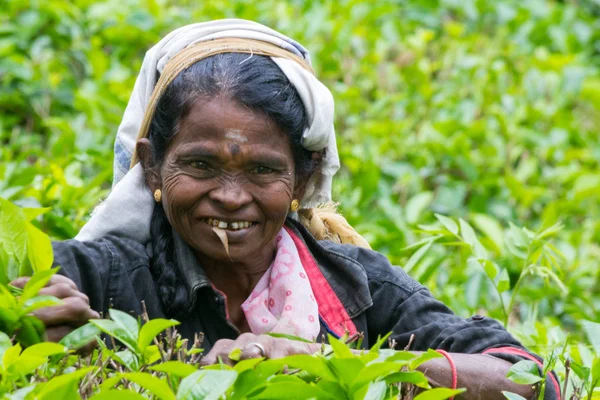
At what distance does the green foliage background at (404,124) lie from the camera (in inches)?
151

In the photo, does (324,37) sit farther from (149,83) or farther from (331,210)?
(149,83)

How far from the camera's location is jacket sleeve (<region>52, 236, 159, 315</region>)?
224cm

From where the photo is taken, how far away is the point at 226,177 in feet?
7.73

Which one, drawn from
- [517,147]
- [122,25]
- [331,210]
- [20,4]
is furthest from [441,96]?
[331,210]

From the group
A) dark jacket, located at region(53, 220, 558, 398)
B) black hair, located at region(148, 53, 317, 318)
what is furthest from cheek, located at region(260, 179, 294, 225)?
dark jacket, located at region(53, 220, 558, 398)

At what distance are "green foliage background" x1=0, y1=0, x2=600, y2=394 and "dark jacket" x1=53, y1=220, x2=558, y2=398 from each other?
536mm

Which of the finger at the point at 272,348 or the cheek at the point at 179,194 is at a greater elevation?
the cheek at the point at 179,194

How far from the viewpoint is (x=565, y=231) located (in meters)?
4.87

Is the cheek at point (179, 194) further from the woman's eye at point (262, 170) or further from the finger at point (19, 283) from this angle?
the finger at point (19, 283)

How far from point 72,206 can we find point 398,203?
1.92m

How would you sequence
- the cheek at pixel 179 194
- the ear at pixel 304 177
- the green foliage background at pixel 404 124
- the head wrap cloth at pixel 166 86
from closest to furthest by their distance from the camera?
the cheek at pixel 179 194, the head wrap cloth at pixel 166 86, the ear at pixel 304 177, the green foliage background at pixel 404 124

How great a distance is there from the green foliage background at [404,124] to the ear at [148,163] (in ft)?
2.00

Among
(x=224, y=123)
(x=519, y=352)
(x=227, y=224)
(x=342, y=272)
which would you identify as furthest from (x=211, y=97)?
(x=519, y=352)

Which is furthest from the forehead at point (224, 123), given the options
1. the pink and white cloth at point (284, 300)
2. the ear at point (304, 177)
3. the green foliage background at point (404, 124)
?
the green foliage background at point (404, 124)
